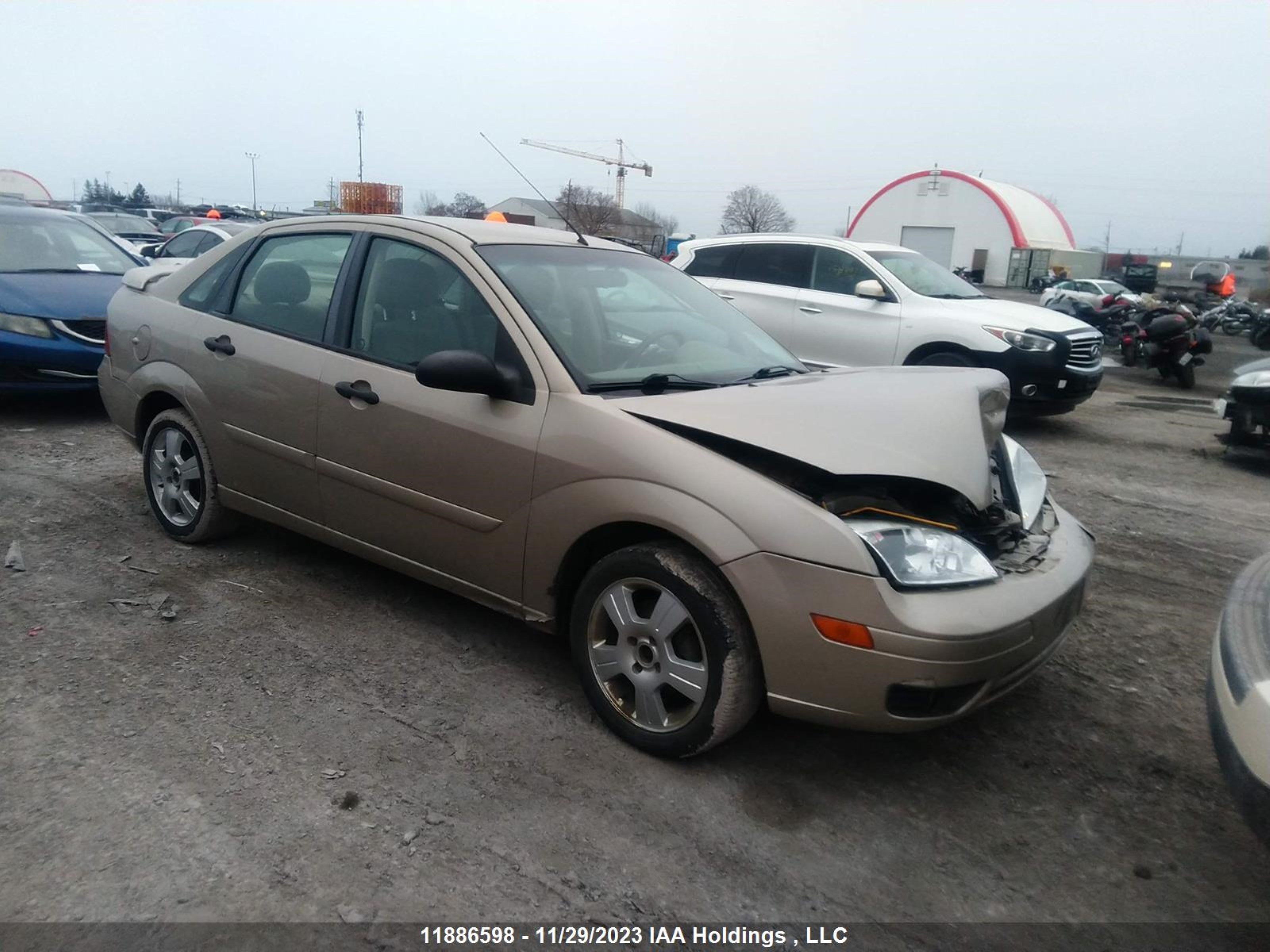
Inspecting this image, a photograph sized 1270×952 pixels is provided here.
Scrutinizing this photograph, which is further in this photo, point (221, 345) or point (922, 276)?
point (922, 276)

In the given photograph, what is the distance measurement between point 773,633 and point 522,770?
3.03 feet

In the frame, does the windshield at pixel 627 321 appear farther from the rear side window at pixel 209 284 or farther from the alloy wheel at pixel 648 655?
the rear side window at pixel 209 284

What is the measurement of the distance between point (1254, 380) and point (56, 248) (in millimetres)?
9980

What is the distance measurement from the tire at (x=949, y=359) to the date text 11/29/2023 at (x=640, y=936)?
660 centimetres

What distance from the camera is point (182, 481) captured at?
472 cm

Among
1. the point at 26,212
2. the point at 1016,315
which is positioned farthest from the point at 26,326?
the point at 1016,315

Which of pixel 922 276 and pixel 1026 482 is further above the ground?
pixel 922 276

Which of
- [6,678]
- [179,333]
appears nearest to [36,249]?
[179,333]

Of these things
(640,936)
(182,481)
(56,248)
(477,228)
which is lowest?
(640,936)

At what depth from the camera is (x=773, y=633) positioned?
110 inches

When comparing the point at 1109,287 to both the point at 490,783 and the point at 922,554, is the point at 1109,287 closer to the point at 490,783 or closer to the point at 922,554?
the point at 922,554

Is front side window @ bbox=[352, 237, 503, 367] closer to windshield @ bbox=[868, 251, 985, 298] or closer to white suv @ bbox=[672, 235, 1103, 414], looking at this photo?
white suv @ bbox=[672, 235, 1103, 414]

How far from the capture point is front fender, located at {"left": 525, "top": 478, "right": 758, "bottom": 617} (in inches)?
112

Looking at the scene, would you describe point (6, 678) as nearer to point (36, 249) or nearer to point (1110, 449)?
point (36, 249)
